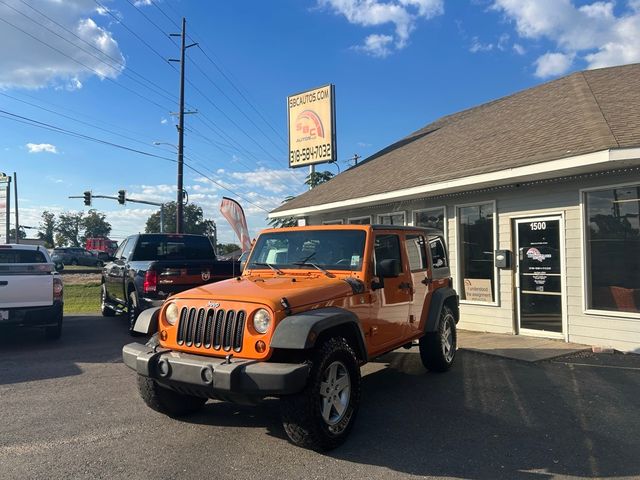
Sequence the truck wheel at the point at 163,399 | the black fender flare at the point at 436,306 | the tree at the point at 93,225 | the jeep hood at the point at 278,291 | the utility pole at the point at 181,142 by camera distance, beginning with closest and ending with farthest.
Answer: the jeep hood at the point at 278,291
the truck wheel at the point at 163,399
the black fender flare at the point at 436,306
the utility pole at the point at 181,142
the tree at the point at 93,225

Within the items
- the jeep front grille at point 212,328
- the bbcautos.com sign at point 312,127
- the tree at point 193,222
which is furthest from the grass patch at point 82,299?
the tree at point 193,222

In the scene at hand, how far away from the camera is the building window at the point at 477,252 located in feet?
33.2

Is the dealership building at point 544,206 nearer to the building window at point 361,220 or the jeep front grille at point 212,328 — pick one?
the building window at point 361,220

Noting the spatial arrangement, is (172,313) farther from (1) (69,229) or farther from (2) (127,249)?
(1) (69,229)

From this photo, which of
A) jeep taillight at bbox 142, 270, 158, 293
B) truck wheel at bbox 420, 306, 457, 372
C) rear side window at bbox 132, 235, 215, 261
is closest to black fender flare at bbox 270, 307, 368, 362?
truck wheel at bbox 420, 306, 457, 372

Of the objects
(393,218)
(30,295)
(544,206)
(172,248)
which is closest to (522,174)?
(544,206)

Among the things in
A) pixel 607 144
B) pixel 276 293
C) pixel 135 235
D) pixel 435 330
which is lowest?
pixel 435 330

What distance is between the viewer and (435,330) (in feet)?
21.1

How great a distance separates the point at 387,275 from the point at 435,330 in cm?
167

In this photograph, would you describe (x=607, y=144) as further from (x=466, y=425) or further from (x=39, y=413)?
(x=39, y=413)

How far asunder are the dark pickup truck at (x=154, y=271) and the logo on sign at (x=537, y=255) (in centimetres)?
533

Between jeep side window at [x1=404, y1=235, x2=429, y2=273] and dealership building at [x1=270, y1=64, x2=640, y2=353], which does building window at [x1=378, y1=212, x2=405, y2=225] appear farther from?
jeep side window at [x1=404, y1=235, x2=429, y2=273]

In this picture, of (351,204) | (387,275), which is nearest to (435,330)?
(387,275)

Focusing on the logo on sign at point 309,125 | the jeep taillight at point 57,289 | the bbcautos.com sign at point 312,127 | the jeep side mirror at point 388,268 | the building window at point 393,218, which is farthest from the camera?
the logo on sign at point 309,125
